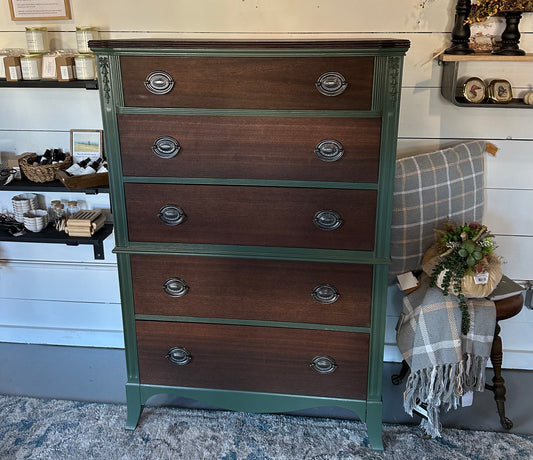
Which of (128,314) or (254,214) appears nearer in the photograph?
(254,214)

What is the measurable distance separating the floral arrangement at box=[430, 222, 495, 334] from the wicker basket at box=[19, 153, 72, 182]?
1.65m

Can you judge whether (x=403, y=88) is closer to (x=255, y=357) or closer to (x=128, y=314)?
(x=255, y=357)

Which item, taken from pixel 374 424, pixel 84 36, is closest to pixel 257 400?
pixel 374 424

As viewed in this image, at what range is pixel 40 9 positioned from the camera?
247cm

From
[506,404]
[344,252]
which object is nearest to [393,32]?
[344,252]

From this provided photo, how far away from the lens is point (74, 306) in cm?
296

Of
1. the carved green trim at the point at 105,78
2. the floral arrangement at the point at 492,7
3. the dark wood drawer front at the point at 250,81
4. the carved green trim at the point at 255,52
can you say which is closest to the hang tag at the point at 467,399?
the dark wood drawer front at the point at 250,81

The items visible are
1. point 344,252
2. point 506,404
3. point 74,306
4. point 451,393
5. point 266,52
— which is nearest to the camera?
point 266,52

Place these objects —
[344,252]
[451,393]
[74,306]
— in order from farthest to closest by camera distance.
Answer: [74,306] < [451,393] < [344,252]

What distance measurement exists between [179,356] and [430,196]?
4.00 feet

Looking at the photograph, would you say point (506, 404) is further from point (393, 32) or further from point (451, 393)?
point (393, 32)

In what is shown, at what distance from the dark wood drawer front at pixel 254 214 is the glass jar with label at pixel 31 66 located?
0.78 meters

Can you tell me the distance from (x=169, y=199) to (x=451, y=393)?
1.30m

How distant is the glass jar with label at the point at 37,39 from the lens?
2.42m
